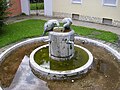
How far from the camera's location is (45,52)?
890cm

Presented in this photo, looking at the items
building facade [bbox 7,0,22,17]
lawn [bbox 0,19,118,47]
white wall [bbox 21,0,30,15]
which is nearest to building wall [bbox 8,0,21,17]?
building facade [bbox 7,0,22,17]

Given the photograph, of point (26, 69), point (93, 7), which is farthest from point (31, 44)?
point (93, 7)

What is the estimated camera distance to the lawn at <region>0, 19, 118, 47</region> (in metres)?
11.1

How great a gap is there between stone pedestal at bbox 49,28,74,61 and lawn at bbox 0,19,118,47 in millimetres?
3499

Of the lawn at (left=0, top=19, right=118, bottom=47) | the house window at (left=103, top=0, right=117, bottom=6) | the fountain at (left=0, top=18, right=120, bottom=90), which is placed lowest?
the fountain at (left=0, top=18, right=120, bottom=90)

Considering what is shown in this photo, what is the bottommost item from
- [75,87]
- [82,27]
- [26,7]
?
[75,87]

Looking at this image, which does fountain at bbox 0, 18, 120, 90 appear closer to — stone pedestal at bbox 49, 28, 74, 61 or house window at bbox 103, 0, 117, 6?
stone pedestal at bbox 49, 28, 74, 61

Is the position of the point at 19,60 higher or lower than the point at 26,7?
lower

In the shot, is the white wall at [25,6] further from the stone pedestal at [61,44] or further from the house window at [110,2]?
the stone pedestal at [61,44]

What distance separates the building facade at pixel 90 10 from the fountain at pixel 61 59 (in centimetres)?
615

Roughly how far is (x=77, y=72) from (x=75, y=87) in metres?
0.67

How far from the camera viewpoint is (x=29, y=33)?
477 inches

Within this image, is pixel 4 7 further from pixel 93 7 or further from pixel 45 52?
pixel 93 7

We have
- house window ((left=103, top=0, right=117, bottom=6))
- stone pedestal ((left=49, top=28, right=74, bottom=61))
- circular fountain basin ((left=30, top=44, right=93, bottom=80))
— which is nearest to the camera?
circular fountain basin ((left=30, top=44, right=93, bottom=80))
